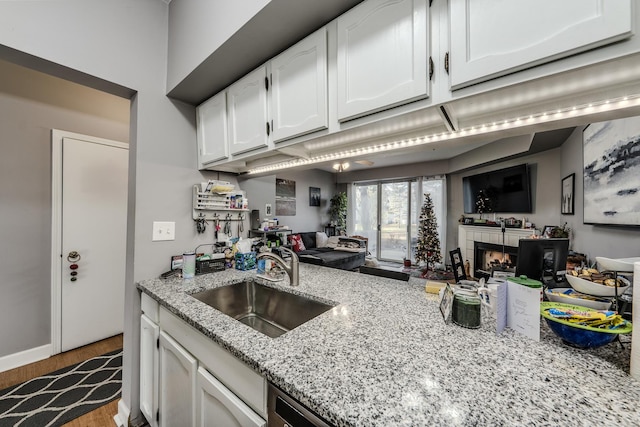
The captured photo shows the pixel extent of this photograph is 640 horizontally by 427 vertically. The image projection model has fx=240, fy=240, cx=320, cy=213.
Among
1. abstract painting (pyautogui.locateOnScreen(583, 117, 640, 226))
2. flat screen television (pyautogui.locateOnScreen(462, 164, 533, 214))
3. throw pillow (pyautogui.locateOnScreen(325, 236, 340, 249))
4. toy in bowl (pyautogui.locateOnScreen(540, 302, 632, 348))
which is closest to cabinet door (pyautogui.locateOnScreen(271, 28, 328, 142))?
toy in bowl (pyautogui.locateOnScreen(540, 302, 632, 348))

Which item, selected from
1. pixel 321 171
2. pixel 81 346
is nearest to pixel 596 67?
pixel 81 346

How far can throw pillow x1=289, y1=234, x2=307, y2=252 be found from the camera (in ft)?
16.4

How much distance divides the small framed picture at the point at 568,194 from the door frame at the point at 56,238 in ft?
16.6

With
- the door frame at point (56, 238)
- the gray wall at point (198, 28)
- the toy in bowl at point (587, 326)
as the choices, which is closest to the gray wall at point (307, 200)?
the door frame at point (56, 238)

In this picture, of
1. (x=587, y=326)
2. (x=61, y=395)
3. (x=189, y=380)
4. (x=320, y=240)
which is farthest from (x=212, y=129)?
(x=320, y=240)

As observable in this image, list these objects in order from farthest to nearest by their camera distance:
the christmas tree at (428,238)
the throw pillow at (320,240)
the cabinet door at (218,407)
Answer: the throw pillow at (320,240) → the christmas tree at (428,238) → the cabinet door at (218,407)

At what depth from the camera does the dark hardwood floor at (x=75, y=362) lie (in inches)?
60.4

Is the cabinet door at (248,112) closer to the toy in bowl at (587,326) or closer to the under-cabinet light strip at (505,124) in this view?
the under-cabinet light strip at (505,124)

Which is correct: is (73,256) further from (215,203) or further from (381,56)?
(381,56)

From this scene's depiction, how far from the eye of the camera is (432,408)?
516 millimetres

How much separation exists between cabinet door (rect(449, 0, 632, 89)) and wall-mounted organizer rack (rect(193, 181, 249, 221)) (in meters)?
1.65

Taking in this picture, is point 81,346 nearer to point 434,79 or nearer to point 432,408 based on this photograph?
point 432,408

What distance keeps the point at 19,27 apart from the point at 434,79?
1940mm

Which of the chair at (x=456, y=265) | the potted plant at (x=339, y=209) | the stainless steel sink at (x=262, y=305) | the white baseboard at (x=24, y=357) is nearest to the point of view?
the stainless steel sink at (x=262, y=305)
